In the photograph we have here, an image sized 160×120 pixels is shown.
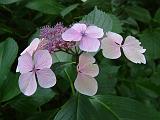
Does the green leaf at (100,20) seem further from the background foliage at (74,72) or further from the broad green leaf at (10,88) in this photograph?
the broad green leaf at (10,88)

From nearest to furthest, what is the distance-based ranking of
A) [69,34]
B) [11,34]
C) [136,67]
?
[69,34] < [11,34] < [136,67]

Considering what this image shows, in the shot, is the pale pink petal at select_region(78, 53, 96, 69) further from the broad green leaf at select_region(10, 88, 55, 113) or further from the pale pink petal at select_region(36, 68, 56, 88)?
the broad green leaf at select_region(10, 88, 55, 113)

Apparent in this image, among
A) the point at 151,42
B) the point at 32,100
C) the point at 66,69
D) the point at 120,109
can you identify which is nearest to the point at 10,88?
the point at 32,100

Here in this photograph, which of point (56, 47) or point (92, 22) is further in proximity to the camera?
point (92, 22)

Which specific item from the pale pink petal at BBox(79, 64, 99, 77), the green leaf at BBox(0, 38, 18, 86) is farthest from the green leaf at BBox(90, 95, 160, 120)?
the green leaf at BBox(0, 38, 18, 86)

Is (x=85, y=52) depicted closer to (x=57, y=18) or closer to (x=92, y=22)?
(x=92, y=22)

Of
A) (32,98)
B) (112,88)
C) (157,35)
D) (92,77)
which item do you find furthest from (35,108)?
(157,35)

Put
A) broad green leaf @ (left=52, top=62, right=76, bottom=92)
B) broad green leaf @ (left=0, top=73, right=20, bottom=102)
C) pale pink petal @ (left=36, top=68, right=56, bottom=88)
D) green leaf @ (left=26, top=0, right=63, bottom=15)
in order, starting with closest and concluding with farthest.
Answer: pale pink petal @ (left=36, top=68, right=56, bottom=88), broad green leaf @ (left=52, top=62, right=76, bottom=92), broad green leaf @ (left=0, top=73, right=20, bottom=102), green leaf @ (left=26, top=0, right=63, bottom=15)

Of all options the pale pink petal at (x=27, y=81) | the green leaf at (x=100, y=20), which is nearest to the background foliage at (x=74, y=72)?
the green leaf at (x=100, y=20)
